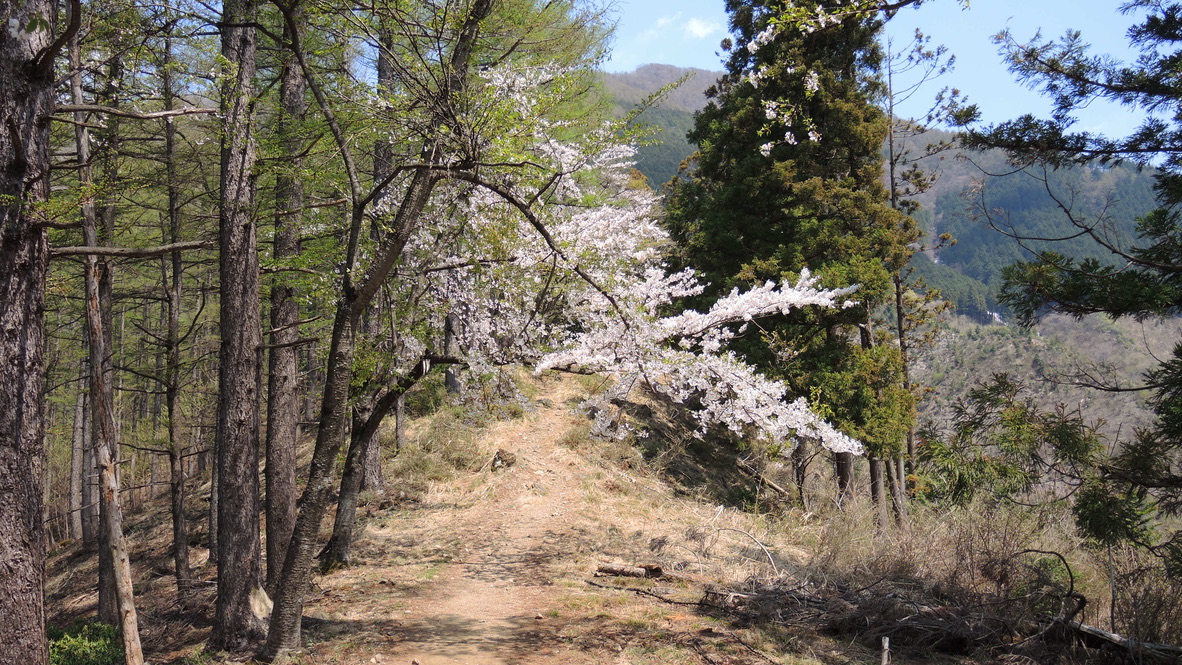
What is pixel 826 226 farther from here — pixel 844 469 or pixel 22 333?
pixel 22 333

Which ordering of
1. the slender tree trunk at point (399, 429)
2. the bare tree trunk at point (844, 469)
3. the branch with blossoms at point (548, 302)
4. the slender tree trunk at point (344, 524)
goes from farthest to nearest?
1. the slender tree trunk at point (399, 429)
2. the bare tree trunk at point (844, 469)
3. the slender tree trunk at point (344, 524)
4. the branch with blossoms at point (548, 302)

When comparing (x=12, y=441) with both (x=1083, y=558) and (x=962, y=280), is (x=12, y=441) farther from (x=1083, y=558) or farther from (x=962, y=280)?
(x=962, y=280)

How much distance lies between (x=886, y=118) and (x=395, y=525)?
1214cm

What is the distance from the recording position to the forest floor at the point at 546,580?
19.0 feet

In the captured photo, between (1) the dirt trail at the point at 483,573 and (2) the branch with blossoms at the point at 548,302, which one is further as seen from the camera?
(2) the branch with blossoms at the point at 548,302

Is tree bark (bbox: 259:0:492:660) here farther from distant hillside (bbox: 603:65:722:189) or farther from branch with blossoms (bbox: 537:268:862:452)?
distant hillside (bbox: 603:65:722:189)

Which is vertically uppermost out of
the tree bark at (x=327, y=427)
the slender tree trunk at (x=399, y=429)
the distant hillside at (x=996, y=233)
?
the distant hillside at (x=996, y=233)

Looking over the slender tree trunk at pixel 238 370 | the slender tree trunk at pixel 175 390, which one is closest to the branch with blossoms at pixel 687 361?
the slender tree trunk at pixel 238 370

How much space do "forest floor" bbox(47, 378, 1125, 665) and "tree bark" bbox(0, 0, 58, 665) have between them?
1.97 metres

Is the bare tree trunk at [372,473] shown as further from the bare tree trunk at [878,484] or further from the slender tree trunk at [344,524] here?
the bare tree trunk at [878,484]

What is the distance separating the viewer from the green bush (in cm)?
783

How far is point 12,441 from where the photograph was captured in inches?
157

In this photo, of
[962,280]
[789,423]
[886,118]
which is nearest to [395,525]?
[789,423]

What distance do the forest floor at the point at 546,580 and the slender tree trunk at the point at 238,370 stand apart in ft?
1.74
